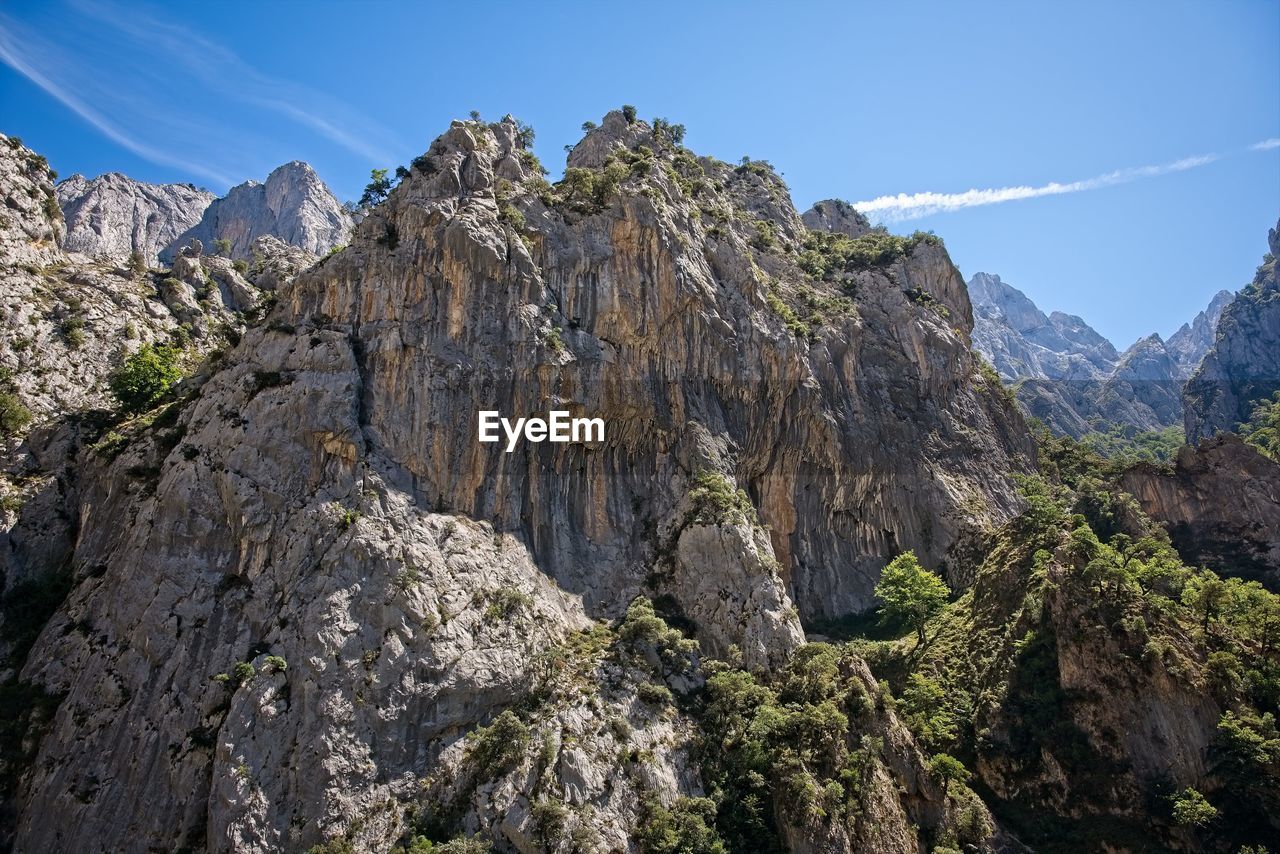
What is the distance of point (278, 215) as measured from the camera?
155 meters

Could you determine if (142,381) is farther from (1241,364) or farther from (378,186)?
(1241,364)

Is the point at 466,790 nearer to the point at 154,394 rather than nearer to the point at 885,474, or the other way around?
the point at 154,394

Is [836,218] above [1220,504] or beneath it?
above

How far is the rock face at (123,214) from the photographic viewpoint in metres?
127

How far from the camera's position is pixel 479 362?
2034 inches

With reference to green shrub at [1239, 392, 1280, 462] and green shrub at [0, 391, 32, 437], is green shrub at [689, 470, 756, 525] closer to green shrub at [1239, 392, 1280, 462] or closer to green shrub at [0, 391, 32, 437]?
green shrub at [0, 391, 32, 437]

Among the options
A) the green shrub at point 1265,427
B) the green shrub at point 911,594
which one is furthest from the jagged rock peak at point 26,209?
the green shrub at point 1265,427

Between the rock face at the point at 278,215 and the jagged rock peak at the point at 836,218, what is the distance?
306ft

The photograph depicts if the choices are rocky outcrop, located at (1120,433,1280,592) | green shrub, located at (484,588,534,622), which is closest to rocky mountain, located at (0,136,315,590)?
green shrub, located at (484,588,534,622)

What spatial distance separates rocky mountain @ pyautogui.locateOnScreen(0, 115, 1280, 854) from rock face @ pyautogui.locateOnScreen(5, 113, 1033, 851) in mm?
215

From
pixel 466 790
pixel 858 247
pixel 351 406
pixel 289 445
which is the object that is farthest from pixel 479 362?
pixel 858 247

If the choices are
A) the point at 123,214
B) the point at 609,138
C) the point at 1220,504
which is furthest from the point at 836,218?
the point at 123,214

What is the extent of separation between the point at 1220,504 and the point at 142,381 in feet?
284

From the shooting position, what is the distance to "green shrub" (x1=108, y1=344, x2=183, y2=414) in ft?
179
